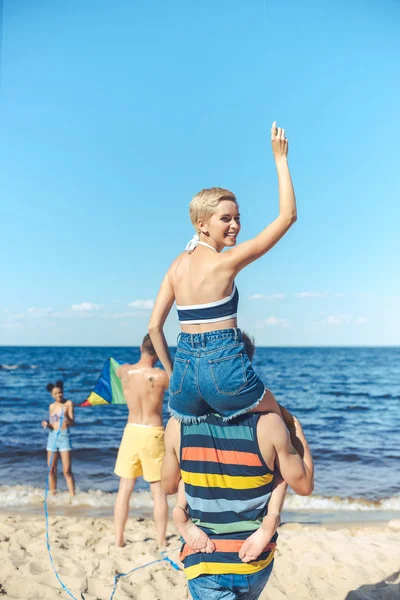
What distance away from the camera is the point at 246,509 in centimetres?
226

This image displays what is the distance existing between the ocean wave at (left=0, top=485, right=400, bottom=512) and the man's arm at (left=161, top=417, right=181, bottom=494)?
5860 mm

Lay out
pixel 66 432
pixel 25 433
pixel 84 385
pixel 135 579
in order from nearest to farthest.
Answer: pixel 135 579
pixel 66 432
pixel 25 433
pixel 84 385

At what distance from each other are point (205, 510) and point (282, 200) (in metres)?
1.24

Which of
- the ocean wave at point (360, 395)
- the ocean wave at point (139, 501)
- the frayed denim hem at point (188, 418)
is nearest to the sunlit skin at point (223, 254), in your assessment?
the frayed denim hem at point (188, 418)

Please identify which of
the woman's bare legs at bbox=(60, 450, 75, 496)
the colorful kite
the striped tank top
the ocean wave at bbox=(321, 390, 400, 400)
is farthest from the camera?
the ocean wave at bbox=(321, 390, 400, 400)

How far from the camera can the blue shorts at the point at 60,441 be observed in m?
8.27

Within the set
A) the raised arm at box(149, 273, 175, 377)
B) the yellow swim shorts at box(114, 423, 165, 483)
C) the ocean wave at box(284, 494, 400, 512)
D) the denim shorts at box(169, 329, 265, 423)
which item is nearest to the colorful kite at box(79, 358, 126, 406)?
the yellow swim shorts at box(114, 423, 165, 483)

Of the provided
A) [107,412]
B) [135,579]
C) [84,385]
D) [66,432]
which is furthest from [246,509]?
[84,385]

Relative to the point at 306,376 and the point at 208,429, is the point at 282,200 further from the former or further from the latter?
→ the point at 306,376

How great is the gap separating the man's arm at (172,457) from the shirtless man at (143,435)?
314cm

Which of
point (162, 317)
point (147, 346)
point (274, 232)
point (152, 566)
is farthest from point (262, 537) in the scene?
point (147, 346)

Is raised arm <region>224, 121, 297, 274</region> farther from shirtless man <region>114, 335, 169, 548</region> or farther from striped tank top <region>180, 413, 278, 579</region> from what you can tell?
shirtless man <region>114, 335, 169, 548</region>

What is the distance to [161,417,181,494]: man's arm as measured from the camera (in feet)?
7.72

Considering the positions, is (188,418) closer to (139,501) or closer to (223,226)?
(223,226)
